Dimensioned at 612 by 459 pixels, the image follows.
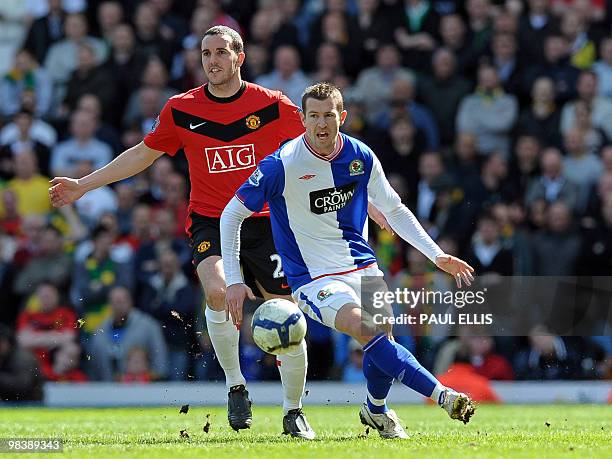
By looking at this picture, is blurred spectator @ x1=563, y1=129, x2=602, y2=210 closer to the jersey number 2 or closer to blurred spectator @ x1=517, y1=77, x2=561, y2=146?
blurred spectator @ x1=517, y1=77, x2=561, y2=146

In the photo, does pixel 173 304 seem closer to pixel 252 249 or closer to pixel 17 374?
pixel 17 374

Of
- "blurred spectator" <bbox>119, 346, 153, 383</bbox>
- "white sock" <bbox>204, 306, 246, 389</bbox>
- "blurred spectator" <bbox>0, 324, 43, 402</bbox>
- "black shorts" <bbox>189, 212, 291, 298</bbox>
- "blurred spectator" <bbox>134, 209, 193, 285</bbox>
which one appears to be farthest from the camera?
"blurred spectator" <bbox>134, 209, 193, 285</bbox>

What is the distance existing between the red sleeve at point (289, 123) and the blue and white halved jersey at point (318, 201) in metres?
0.91

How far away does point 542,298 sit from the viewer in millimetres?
14336

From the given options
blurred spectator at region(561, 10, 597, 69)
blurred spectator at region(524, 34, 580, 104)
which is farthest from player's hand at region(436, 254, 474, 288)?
blurred spectator at region(561, 10, 597, 69)

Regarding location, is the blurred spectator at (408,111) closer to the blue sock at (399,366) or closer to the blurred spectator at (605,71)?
the blurred spectator at (605,71)

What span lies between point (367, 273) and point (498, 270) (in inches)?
242

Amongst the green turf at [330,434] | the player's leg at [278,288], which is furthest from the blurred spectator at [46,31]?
the player's leg at [278,288]

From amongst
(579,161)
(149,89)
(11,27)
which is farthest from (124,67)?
(579,161)

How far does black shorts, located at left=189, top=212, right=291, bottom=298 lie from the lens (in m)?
9.36

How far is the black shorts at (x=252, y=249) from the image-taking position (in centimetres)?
936

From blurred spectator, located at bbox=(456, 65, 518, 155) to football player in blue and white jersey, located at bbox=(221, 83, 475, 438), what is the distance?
8.31 metres

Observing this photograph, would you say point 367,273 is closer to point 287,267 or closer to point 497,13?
point 287,267

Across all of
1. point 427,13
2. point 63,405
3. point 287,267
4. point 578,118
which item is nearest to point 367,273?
point 287,267
